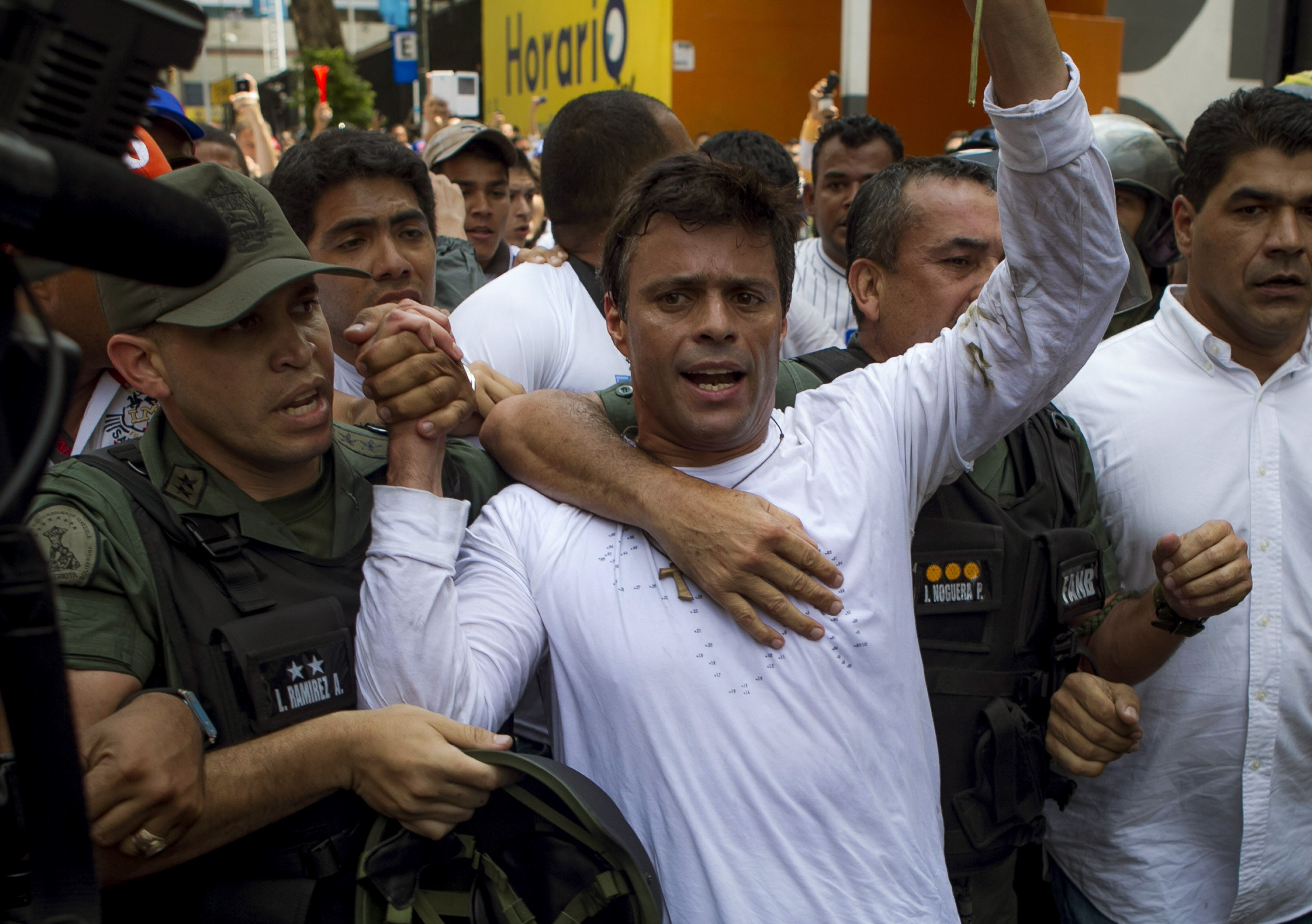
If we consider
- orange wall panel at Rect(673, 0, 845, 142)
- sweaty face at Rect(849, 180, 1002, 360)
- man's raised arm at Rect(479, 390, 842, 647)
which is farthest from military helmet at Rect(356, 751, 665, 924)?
orange wall panel at Rect(673, 0, 845, 142)

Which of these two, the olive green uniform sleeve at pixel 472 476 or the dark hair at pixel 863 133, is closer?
the olive green uniform sleeve at pixel 472 476

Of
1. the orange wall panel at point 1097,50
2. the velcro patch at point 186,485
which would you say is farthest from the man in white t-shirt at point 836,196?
the orange wall panel at point 1097,50

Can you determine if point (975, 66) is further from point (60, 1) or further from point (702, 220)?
point (60, 1)

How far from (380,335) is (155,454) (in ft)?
1.44

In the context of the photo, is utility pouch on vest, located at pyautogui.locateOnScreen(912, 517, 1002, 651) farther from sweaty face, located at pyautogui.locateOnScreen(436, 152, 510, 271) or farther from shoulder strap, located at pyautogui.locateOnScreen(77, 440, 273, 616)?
sweaty face, located at pyautogui.locateOnScreen(436, 152, 510, 271)

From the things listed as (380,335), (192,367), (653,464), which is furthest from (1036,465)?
(192,367)

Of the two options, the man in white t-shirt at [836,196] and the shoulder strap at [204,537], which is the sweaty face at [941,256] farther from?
the man in white t-shirt at [836,196]

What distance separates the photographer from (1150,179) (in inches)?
154

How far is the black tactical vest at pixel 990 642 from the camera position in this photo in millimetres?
2148

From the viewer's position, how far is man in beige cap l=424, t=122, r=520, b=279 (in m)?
5.14

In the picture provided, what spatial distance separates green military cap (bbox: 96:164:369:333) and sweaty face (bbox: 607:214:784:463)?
541 millimetres

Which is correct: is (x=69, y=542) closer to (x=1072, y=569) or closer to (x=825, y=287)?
(x=1072, y=569)

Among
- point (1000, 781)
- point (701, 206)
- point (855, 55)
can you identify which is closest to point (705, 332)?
point (701, 206)

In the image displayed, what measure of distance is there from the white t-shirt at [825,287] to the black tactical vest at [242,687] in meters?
3.09
